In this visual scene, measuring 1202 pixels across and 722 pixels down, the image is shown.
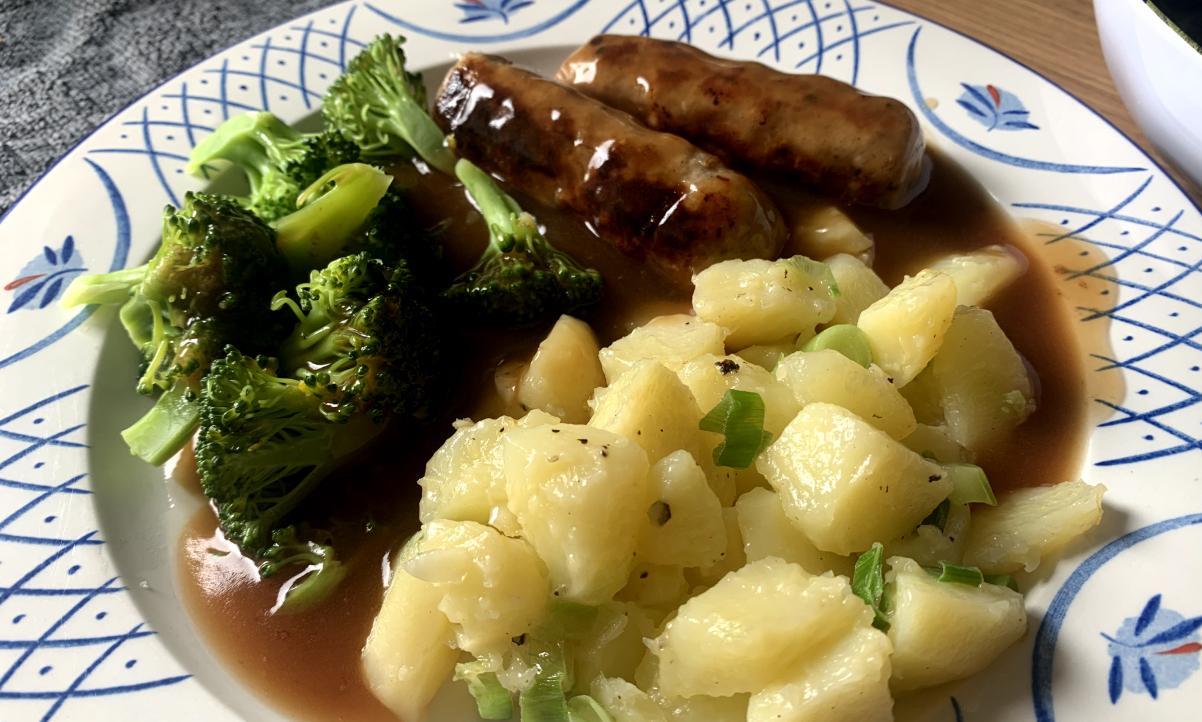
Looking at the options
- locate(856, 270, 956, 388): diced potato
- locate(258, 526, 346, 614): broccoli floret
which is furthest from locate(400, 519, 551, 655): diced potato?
locate(856, 270, 956, 388): diced potato

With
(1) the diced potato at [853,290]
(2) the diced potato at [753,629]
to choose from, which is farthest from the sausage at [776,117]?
(2) the diced potato at [753,629]

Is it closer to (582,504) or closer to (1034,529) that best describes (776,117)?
(1034,529)

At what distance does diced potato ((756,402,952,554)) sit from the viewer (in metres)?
1.83

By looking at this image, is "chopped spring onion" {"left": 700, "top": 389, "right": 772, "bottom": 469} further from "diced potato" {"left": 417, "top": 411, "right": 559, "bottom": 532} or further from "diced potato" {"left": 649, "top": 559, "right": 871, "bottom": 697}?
"diced potato" {"left": 417, "top": 411, "right": 559, "bottom": 532}

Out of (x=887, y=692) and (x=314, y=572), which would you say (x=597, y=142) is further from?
(x=887, y=692)

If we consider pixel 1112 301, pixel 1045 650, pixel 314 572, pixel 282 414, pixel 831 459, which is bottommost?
pixel 1045 650

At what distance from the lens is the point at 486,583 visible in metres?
1.76

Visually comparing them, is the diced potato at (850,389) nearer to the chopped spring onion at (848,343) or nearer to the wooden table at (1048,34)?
the chopped spring onion at (848,343)

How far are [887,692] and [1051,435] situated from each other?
3.30ft

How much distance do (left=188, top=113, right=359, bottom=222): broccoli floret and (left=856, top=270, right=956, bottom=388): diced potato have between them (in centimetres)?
184

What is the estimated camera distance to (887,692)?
1.67 metres

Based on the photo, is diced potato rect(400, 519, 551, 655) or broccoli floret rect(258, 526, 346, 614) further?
broccoli floret rect(258, 526, 346, 614)

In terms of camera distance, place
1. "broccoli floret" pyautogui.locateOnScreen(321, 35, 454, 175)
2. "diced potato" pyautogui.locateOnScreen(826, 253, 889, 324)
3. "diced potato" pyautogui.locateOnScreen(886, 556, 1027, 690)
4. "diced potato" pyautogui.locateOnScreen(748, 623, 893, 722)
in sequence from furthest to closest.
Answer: "broccoli floret" pyautogui.locateOnScreen(321, 35, 454, 175) < "diced potato" pyautogui.locateOnScreen(826, 253, 889, 324) < "diced potato" pyautogui.locateOnScreen(886, 556, 1027, 690) < "diced potato" pyautogui.locateOnScreen(748, 623, 893, 722)

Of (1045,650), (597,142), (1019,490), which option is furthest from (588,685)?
(597,142)
